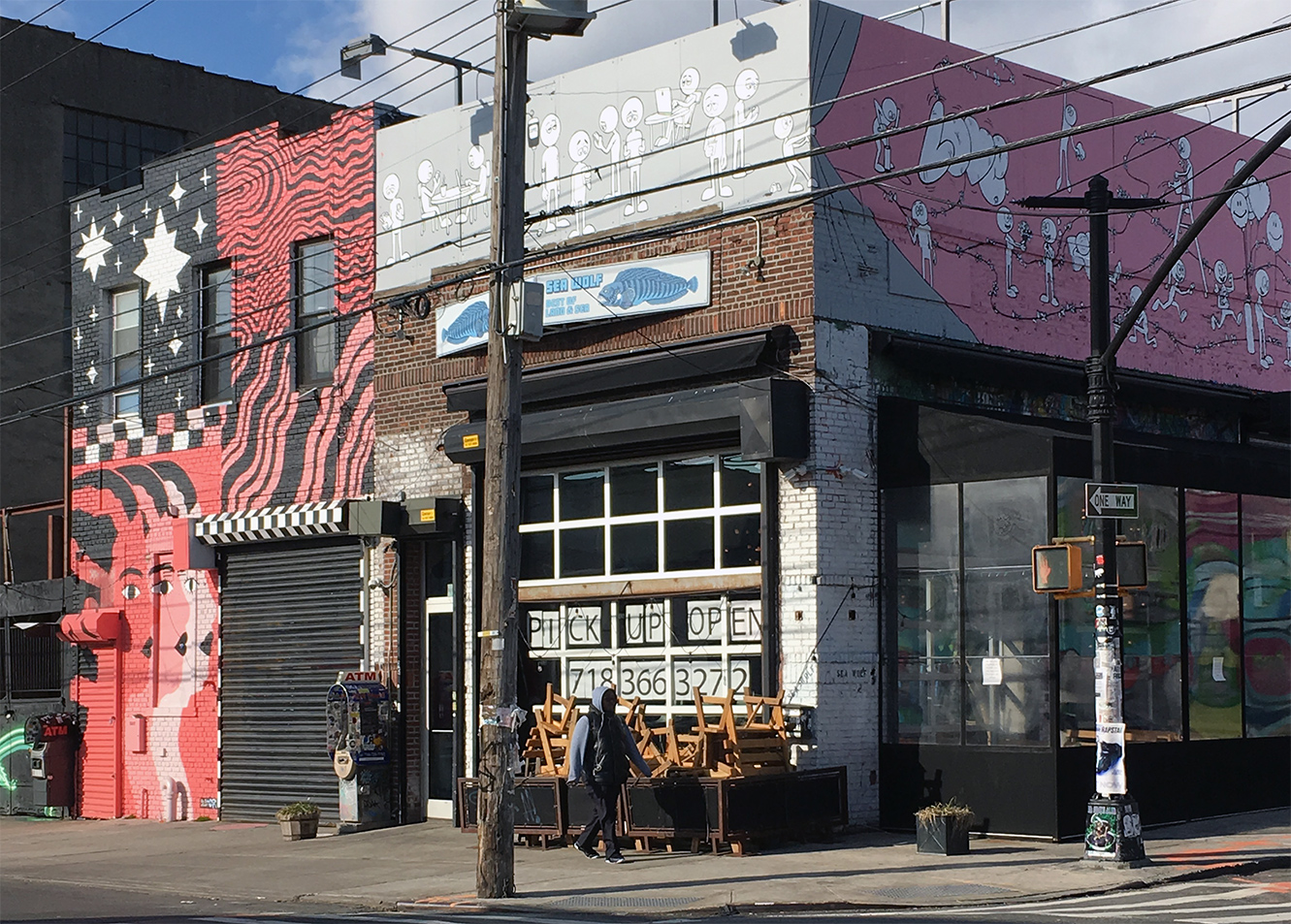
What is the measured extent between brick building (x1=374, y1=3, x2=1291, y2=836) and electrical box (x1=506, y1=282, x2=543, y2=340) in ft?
6.27

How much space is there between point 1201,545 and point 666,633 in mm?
6579

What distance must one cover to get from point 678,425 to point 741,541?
1523mm

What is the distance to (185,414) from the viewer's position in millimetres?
25906

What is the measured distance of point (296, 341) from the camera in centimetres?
2462

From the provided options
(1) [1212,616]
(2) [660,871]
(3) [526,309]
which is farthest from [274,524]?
(1) [1212,616]

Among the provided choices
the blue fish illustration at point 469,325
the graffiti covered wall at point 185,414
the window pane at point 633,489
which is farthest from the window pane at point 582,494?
the graffiti covered wall at point 185,414

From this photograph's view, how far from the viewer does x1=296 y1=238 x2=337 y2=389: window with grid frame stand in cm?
2416

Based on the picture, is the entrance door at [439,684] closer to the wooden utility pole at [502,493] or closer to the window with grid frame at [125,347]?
the wooden utility pole at [502,493]

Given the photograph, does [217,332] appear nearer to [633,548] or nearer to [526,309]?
[633,548]

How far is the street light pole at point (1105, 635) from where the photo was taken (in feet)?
51.8

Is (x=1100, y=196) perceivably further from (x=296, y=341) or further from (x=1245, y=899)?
(x=296, y=341)

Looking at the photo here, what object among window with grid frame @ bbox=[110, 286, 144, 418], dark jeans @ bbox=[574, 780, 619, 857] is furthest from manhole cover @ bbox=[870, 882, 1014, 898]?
window with grid frame @ bbox=[110, 286, 144, 418]

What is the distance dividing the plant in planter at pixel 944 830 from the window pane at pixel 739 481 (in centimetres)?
417

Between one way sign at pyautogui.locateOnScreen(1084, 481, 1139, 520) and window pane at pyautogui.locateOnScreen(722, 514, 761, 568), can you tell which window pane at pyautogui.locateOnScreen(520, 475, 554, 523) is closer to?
window pane at pyautogui.locateOnScreen(722, 514, 761, 568)
